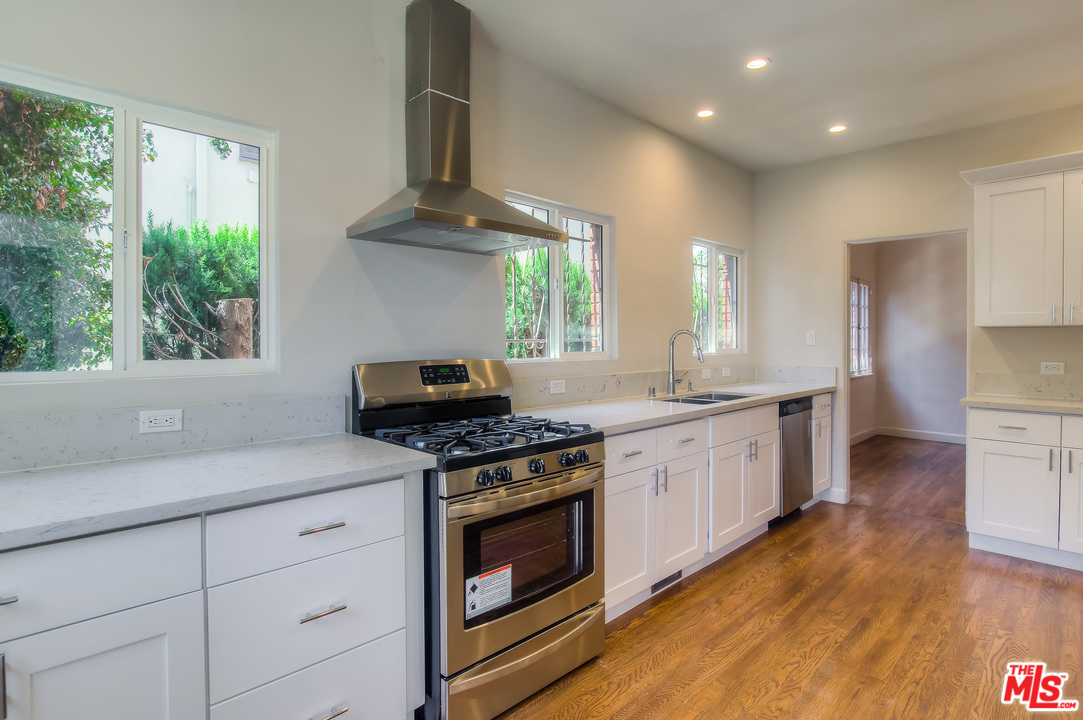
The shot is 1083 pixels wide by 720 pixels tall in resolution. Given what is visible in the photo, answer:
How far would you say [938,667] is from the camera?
7.05 ft

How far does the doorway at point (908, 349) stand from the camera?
6.49 meters

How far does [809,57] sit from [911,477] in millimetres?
3958

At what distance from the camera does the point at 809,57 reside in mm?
2896

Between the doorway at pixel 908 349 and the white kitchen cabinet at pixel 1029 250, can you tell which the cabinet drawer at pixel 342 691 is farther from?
the doorway at pixel 908 349

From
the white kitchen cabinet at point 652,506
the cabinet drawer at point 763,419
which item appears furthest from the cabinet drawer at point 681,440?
the cabinet drawer at point 763,419

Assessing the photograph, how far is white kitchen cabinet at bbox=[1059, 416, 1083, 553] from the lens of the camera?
3035mm

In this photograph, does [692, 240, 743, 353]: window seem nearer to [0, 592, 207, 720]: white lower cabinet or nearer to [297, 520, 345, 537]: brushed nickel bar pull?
[297, 520, 345, 537]: brushed nickel bar pull

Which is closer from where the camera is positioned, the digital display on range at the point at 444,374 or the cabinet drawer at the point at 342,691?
the cabinet drawer at the point at 342,691

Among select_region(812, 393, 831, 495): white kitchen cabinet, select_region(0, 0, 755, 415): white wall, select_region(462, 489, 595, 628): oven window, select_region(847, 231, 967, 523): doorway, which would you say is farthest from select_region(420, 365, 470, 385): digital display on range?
select_region(847, 231, 967, 523): doorway

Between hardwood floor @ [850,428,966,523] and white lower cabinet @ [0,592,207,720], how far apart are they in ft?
14.8

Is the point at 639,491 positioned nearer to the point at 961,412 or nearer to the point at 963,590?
the point at 963,590

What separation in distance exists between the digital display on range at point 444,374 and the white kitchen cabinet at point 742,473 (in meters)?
1.40

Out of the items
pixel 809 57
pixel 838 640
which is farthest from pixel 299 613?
pixel 809 57

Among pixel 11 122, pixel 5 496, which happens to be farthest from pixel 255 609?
pixel 11 122
